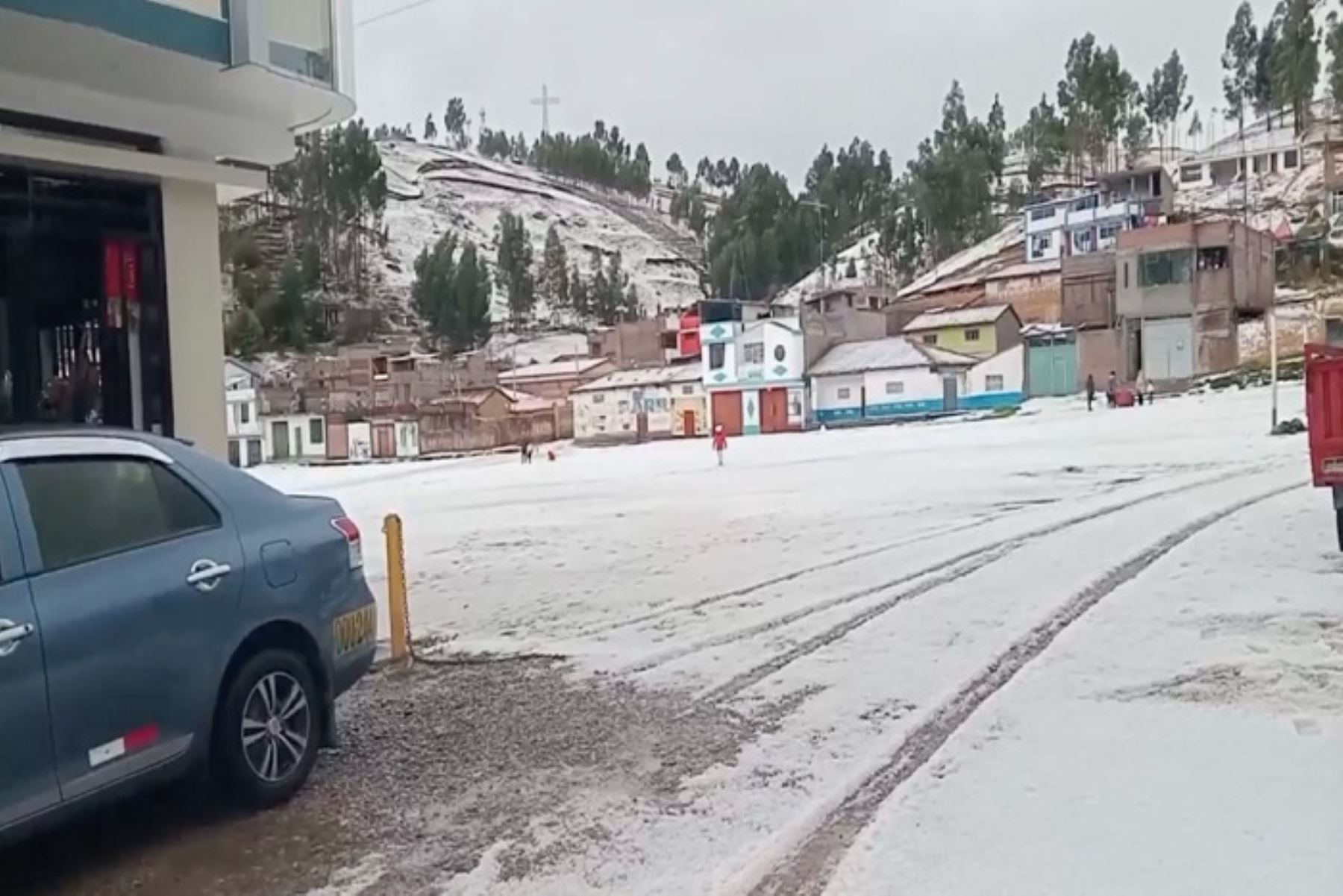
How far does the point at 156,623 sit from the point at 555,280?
13138cm

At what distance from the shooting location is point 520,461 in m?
48.0

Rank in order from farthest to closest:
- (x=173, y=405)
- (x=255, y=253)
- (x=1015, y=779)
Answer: (x=255, y=253) < (x=173, y=405) < (x=1015, y=779)

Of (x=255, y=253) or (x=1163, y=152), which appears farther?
(x=1163, y=152)

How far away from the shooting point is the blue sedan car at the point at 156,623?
4176 millimetres

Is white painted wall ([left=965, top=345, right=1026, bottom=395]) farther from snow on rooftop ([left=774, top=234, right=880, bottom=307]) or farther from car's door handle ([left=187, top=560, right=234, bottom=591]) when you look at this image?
car's door handle ([left=187, top=560, right=234, bottom=591])

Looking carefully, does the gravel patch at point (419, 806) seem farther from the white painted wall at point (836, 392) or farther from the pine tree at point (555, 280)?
the pine tree at point (555, 280)

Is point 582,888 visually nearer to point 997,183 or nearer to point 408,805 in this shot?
point 408,805

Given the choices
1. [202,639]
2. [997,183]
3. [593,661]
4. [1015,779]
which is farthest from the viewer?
[997,183]

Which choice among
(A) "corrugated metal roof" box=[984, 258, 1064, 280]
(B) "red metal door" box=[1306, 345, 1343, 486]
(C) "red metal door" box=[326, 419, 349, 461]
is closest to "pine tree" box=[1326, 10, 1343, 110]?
(A) "corrugated metal roof" box=[984, 258, 1064, 280]

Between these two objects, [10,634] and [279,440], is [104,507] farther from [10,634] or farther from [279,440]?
[279,440]

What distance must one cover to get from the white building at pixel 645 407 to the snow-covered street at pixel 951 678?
44861mm

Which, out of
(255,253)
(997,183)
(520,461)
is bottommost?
(520,461)

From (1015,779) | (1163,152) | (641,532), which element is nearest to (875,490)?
(641,532)

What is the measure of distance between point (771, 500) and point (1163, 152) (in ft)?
364
